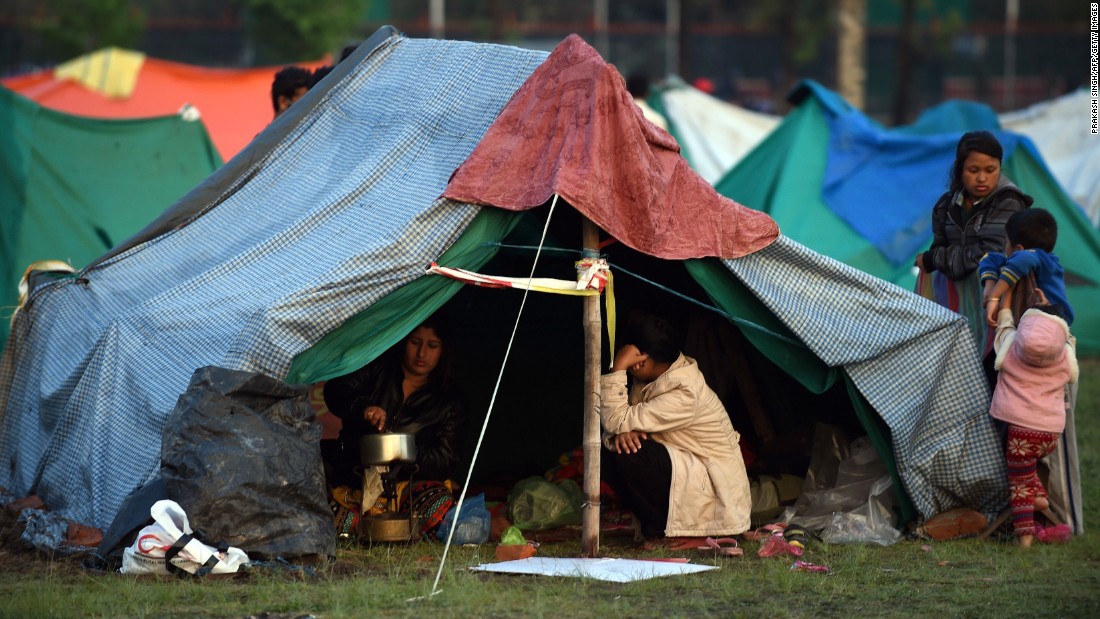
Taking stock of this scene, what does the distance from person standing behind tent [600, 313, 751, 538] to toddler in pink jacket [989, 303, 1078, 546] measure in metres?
1.09

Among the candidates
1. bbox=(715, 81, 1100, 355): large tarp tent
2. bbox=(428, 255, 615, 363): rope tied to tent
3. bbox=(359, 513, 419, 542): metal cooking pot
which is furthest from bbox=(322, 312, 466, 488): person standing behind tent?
bbox=(715, 81, 1100, 355): large tarp tent

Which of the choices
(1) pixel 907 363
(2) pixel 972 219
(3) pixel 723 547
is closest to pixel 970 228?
(2) pixel 972 219

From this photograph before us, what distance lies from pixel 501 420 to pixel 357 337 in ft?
6.62

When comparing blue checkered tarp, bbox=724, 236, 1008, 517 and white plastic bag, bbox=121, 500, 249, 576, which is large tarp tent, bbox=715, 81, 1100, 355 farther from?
white plastic bag, bbox=121, 500, 249, 576

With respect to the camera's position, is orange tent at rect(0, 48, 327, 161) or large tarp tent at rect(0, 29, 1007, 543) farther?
orange tent at rect(0, 48, 327, 161)

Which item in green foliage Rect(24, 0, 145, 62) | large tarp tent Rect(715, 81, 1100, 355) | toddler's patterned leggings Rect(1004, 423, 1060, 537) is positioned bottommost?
toddler's patterned leggings Rect(1004, 423, 1060, 537)

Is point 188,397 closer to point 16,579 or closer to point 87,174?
point 16,579

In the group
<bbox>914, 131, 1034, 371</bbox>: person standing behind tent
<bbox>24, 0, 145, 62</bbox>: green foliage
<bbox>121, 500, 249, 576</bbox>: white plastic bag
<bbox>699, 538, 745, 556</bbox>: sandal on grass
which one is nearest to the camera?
<bbox>121, 500, 249, 576</bbox>: white plastic bag

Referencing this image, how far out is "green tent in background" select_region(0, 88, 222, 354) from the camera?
1064 centimetres

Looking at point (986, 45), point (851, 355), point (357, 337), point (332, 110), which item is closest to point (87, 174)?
point (332, 110)

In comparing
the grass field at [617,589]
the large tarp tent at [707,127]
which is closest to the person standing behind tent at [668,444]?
the grass field at [617,589]

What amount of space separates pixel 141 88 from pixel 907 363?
11.2 meters

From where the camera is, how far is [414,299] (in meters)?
5.63

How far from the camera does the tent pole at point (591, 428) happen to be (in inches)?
219
